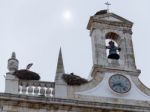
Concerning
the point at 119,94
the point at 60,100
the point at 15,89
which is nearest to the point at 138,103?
the point at 119,94

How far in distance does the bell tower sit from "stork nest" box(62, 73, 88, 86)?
1.20m

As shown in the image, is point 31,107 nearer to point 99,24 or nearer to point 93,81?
point 93,81

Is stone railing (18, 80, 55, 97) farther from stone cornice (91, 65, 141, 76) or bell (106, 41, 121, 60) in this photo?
bell (106, 41, 121, 60)

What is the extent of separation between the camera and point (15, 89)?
77.8 ft

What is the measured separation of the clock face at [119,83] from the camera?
2491 centimetres

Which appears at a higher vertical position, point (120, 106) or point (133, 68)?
point (133, 68)

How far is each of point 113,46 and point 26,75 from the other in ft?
14.4

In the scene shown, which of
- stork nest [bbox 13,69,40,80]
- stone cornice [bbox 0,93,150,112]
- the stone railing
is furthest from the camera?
stork nest [bbox 13,69,40,80]

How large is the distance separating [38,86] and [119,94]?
3.20 metres

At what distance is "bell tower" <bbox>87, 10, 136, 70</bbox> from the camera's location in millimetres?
25953

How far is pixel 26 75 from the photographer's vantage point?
79.5 ft

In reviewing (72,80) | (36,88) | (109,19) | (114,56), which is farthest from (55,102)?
(109,19)

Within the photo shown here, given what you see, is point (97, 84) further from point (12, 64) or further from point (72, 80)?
point (12, 64)

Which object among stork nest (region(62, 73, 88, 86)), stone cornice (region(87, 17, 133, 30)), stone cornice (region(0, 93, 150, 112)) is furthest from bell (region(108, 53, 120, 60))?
stone cornice (region(0, 93, 150, 112))
